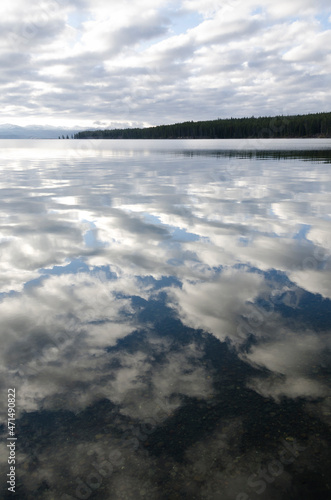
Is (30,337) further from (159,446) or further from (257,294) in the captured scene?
(257,294)

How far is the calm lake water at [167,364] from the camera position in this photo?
162 inches

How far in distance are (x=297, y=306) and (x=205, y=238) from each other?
225 inches

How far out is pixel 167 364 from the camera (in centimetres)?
603

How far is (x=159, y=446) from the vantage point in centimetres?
445

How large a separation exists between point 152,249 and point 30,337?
5734mm

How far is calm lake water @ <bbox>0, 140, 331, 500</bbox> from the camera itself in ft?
13.5

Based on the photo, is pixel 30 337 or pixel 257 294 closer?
pixel 30 337

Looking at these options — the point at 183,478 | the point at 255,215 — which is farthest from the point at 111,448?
the point at 255,215

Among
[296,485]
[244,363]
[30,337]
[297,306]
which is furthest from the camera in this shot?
[297,306]

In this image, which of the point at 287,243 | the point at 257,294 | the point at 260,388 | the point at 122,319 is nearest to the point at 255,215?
the point at 287,243

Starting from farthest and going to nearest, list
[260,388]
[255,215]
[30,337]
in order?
[255,215]
[30,337]
[260,388]

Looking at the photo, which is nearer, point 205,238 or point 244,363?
point 244,363

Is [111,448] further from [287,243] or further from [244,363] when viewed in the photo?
[287,243]

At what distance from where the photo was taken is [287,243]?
41.1 feet
